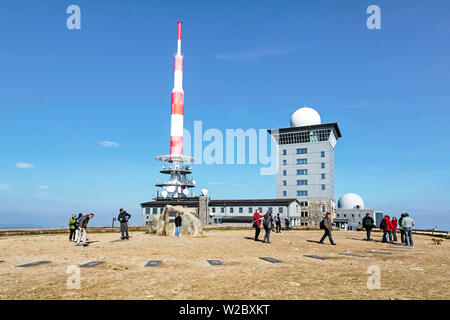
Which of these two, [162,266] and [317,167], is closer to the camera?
[162,266]

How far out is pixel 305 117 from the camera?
78.7 m

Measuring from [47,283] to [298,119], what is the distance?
77.5 metres

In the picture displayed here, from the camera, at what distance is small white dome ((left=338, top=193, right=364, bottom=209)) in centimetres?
7901

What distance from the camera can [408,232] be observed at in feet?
59.1

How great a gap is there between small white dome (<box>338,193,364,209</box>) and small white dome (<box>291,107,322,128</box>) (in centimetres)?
2138

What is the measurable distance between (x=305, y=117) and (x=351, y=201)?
83.2 feet

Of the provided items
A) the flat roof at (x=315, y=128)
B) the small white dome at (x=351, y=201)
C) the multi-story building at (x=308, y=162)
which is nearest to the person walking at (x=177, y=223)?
the multi-story building at (x=308, y=162)

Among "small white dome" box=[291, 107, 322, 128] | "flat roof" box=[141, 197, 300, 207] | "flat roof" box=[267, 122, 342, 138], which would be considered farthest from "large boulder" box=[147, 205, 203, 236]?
"small white dome" box=[291, 107, 322, 128]

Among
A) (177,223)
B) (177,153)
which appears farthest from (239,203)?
(177,223)

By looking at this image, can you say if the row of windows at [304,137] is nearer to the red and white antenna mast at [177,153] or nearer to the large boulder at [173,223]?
the red and white antenna mast at [177,153]

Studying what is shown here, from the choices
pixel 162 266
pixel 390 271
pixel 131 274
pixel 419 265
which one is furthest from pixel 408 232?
pixel 131 274
